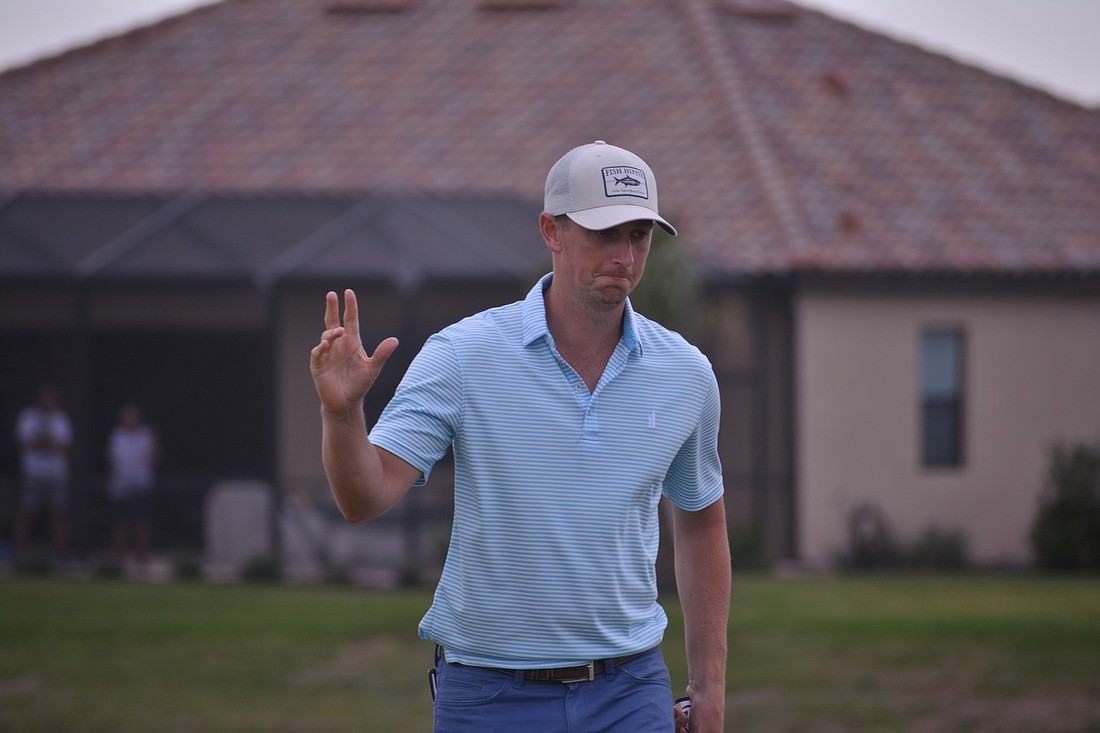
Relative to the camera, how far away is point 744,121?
66.7 ft

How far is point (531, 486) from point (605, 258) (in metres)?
0.58

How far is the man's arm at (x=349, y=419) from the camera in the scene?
322cm

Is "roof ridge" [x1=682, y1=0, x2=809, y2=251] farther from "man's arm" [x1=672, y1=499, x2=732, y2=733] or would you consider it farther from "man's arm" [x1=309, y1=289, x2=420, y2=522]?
"man's arm" [x1=309, y1=289, x2=420, y2=522]

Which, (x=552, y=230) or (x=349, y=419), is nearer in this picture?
(x=349, y=419)

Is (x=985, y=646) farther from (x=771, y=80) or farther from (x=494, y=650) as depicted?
(x=771, y=80)

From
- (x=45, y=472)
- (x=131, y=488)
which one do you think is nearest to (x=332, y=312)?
(x=131, y=488)

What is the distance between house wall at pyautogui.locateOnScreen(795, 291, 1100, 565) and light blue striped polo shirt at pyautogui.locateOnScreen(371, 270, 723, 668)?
14.7m

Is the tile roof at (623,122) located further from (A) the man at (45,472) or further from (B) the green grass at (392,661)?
(B) the green grass at (392,661)

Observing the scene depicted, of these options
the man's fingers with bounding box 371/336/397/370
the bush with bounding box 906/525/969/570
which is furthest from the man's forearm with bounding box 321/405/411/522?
the bush with bounding box 906/525/969/570

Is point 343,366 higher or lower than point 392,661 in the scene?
higher

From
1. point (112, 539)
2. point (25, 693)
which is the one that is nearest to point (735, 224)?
point (112, 539)

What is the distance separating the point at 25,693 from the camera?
10.1 m

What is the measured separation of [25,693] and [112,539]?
7.70 metres

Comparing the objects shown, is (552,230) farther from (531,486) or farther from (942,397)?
(942,397)
